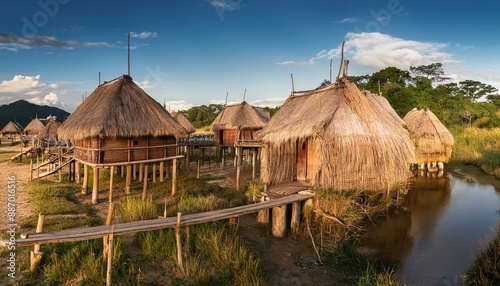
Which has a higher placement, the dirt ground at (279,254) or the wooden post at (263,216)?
the wooden post at (263,216)

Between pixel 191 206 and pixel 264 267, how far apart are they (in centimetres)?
337

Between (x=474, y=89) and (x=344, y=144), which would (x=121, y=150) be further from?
(x=474, y=89)

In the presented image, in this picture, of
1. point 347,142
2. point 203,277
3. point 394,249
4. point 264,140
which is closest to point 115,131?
point 264,140

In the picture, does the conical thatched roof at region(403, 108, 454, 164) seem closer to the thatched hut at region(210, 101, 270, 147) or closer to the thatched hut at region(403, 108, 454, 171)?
the thatched hut at region(403, 108, 454, 171)

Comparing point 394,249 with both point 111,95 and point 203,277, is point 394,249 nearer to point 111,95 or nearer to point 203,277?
point 203,277

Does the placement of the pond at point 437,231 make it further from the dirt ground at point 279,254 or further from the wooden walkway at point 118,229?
the wooden walkway at point 118,229

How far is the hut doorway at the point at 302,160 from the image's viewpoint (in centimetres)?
1204

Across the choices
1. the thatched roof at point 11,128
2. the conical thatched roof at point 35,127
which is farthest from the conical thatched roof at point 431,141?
the thatched roof at point 11,128

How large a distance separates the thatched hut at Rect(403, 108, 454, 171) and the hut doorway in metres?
11.9

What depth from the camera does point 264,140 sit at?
11.3m

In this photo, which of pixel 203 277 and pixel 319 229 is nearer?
pixel 203 277

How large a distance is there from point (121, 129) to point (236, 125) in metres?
9.34

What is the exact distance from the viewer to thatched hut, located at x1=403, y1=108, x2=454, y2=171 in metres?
20.6

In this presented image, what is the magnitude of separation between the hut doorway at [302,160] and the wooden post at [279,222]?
3.47 meters
